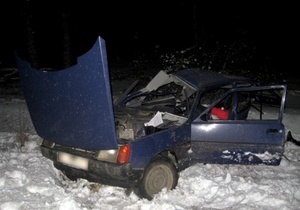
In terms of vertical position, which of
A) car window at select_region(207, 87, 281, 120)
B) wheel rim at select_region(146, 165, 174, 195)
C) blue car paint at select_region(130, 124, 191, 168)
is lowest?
wheel rim at select_region(146, 165, 174, 195)

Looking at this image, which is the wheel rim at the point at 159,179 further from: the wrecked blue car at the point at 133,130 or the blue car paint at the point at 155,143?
Result: the blue car paint at the point at 155,143

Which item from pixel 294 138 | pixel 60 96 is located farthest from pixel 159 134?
pixel 294 138

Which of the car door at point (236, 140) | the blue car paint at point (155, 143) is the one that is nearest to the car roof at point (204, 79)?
the car door at point (236, 140)

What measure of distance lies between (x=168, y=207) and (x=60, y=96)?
6.26 feet

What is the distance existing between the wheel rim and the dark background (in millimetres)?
7989

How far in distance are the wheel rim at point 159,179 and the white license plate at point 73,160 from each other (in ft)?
2.81

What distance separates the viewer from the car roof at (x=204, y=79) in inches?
189

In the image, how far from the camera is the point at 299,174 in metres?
5.02

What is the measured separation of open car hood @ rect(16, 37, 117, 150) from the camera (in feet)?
10.9

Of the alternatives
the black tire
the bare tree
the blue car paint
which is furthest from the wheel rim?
the bare tree

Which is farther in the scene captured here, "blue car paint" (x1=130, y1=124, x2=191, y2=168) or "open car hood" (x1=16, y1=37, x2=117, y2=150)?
"blue car paint" (x1=130, y1=124, x2=191, y2=168)

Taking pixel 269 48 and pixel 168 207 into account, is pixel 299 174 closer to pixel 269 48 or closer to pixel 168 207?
pixel 168 207

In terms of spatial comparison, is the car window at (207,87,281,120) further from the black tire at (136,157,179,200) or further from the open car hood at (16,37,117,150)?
the open car hood at (16,37,117,150)

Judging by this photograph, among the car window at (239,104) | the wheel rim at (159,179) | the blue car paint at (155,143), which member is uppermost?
the car window at (239,104)
